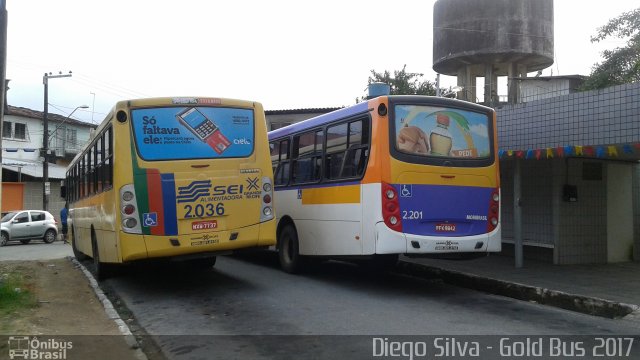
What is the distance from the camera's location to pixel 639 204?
11.9 meters

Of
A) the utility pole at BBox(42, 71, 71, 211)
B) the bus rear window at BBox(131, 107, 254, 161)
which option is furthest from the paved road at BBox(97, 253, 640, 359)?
the utility pole at BBox(42, 71, 71, 211)

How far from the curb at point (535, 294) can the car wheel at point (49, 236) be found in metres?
19.5

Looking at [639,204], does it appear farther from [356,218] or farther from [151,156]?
[151,156]

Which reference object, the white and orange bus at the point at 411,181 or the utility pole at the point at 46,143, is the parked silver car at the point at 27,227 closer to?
the utility pole at the point at 46,143

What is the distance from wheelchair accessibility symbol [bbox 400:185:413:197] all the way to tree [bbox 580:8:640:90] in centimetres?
1726

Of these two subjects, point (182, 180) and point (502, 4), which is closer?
point (182, 180)

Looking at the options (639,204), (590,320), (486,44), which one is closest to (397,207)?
(590,320)

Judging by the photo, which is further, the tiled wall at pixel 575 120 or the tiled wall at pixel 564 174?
the tiled wall at pixel 564 174

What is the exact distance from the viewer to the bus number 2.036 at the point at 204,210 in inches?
315

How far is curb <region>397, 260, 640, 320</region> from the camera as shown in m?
6.98

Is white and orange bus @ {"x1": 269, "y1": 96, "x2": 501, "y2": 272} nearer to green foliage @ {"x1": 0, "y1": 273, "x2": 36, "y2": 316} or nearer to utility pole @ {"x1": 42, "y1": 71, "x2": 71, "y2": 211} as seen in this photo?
green foliage @ {"x1": 0, "y1": 273, "x2": 36, "y2": 316}

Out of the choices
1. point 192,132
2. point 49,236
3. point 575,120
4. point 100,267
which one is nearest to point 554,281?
point 575,120

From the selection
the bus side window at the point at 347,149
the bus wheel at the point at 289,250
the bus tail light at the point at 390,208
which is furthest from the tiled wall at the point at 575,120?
the bus wheel at the point at 289,250

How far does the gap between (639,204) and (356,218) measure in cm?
706
